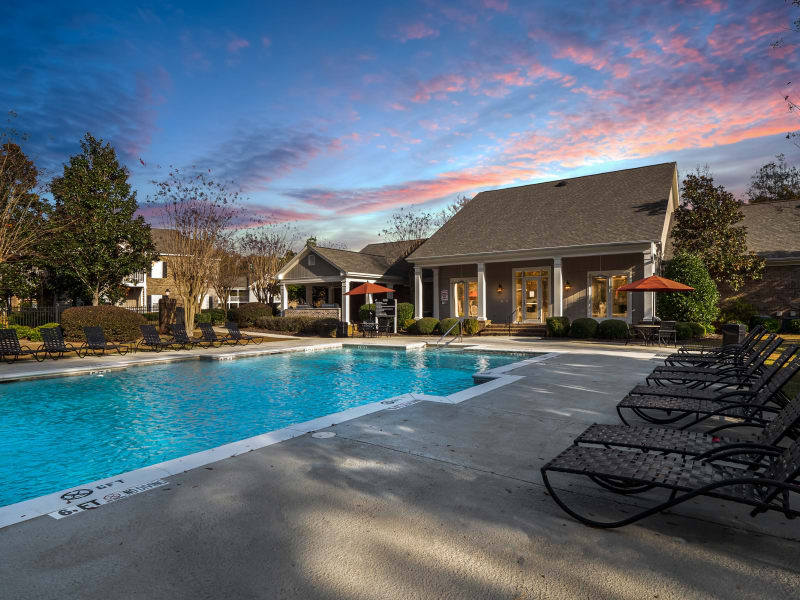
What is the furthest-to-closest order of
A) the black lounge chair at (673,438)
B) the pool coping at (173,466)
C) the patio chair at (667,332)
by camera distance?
the patio chair at (667,332) → the pool coping at (173,466) → the black lounge chair at (673,438)

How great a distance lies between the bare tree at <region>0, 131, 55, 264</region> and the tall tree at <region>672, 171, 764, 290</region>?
27.8 metres

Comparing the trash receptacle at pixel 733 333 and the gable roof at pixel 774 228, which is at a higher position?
the gable roof at pixel 774 228

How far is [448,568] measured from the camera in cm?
260

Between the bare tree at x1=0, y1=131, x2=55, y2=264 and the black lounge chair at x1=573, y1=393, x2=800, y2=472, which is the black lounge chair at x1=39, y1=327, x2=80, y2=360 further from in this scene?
the black lounge chair at x1=573, y1=393, x2=800, y2=472

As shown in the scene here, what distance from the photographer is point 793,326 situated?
1812 centimetres

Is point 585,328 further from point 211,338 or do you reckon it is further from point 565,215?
point 211,338

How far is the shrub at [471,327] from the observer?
21.4 metres

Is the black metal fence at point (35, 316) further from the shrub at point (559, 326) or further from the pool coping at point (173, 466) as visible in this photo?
the shrub at point (559, 326)

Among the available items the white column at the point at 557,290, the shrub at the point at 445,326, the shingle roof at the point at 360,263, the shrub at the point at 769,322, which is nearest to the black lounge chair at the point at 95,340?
the shingle roof at the point at 360,263

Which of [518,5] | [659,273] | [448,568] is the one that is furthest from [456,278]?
[448,568]

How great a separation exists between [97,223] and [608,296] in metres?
25.2

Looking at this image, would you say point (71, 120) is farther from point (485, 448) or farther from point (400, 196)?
point (485, 448)

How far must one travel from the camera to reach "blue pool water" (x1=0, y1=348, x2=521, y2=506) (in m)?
5.89

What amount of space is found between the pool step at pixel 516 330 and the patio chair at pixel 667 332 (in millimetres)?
4937
